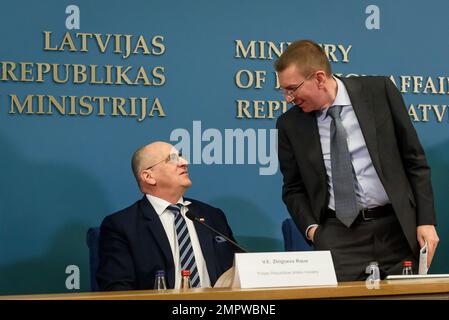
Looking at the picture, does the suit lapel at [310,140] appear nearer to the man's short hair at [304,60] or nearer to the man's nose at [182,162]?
the man's short hair at [304,60]

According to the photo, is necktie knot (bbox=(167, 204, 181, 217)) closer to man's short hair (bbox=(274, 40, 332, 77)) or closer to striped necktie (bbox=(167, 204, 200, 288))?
striped necktie (bbox=(167, 204, 200, 288))

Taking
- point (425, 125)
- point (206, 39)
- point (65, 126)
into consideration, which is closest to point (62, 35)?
point (65, 126)

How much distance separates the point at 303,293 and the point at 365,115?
1328mm

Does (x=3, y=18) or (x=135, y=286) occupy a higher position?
(x=3, y=18)

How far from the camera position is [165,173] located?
13.0 ft

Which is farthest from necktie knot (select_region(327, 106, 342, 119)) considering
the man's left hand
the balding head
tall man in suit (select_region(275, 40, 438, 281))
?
the balding head

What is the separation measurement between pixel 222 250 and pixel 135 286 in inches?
20.2

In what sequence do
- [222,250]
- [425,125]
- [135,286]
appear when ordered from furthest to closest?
[425,125], [222,250], [135,286]

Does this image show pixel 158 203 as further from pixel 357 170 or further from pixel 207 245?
pixel 357 170

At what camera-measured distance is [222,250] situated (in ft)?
12.9

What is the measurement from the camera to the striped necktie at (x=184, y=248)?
12.4ft

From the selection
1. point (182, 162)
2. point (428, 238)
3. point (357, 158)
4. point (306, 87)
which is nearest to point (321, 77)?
point (306, 87)

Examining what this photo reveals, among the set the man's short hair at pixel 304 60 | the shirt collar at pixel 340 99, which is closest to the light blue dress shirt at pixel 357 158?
the shirt collar at pixel 340 99
